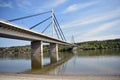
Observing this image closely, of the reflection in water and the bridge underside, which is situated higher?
the bridge underside

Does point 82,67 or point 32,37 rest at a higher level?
point 32,37

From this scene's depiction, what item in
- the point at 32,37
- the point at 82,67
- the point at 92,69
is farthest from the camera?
the point at 32,37

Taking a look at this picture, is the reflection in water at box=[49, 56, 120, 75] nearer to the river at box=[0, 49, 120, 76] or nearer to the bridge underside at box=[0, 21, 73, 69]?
the river at box=[0, 49, 120, 76]

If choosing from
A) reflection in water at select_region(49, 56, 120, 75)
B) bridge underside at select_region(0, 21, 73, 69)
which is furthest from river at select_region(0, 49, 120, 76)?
bridge underside at select_region(0, 21, 73, 69)

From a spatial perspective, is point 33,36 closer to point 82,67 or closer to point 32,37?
point 32,37

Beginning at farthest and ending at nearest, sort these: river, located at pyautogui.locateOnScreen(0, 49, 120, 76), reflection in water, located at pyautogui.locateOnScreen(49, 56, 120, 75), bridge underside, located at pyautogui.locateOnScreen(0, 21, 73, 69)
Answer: bridge underside, located at pyautogui.locateOnScreen(0, 21, 73, 69) < river, located at pyautogui.locateOnScreen(0, 49, 120, 76) < reflection in water, located at pyautogui.locateOnScreen(49, 56, 120, 75)

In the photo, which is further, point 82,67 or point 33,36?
point 33,36

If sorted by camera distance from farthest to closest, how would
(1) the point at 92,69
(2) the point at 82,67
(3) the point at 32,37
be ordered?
1. (3) the point at 32,37
2. (2) the point at 82,67
3. (1) the point at 92,69

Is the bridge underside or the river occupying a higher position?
the bridge underside

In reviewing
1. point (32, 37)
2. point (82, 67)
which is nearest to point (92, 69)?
point (82, 67)

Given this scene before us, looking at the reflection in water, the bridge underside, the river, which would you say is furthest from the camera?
the bridge underside

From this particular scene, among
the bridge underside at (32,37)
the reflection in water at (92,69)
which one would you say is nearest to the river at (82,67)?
the reflection in water at (92,69)

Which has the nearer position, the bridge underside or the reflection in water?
the reflection in water

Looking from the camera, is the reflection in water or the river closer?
the reflection in water
